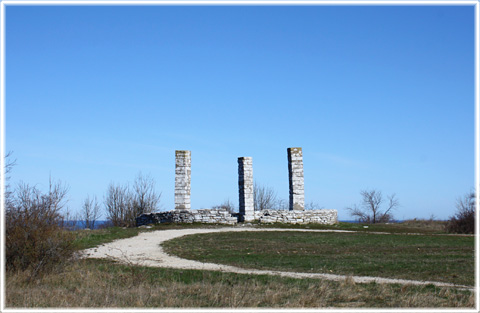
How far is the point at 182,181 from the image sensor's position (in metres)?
30.2

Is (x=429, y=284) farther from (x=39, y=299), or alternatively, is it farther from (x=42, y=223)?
(x=42, y=223)

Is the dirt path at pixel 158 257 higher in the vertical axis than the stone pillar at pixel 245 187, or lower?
lower

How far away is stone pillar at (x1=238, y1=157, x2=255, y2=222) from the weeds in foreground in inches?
709

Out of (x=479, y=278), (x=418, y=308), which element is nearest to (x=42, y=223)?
(x=418, y=308)

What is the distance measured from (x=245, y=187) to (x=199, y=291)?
67.0 feet

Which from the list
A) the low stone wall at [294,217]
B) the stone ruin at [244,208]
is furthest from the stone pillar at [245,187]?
the low stone wall at [294,217]

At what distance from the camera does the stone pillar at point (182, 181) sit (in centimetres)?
3011

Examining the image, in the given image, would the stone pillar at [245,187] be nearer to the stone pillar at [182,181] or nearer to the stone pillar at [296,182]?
the stone pillar at [296,182]

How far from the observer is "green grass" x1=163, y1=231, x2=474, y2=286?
513 inches

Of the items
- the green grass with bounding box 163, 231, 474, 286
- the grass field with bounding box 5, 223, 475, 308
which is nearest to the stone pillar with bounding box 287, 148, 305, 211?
the green grass with bounding box 163, 231, 474, 286

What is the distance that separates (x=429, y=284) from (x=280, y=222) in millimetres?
18889

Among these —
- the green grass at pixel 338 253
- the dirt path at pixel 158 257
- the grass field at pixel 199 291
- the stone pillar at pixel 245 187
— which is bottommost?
the green grass at pixel 338 253

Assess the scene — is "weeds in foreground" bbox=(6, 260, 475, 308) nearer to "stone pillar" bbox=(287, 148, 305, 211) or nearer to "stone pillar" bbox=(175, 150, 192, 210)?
"stone pillar" bbox=(175, 150, 192, 210)

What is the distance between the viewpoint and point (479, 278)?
38.8 feet
